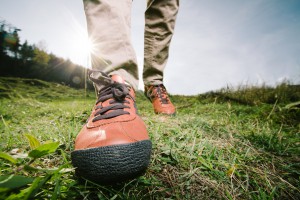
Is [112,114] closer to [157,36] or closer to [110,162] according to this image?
[110,162]

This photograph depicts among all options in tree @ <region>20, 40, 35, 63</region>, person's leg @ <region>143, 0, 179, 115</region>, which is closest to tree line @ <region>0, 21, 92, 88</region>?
tree @ <region>20, 40, 35, 63</region>

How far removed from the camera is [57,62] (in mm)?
17422

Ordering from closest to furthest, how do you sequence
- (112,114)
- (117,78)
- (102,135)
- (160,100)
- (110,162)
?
(110,162)
(102,135)
(112,114)
(117,78)
(160,100)

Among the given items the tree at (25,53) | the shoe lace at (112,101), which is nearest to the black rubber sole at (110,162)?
the shoe lace at (112,101)

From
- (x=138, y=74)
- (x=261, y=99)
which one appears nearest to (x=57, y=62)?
(x=261, y=99)

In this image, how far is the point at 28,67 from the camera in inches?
549

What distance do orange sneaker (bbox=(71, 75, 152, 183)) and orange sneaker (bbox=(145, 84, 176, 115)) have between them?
1186 millimetres

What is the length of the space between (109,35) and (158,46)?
1.13m

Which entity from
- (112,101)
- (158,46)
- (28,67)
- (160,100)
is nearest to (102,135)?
(112,101)

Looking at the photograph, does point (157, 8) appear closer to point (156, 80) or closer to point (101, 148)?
point (156, 80)

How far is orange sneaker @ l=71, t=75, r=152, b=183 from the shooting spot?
719mm

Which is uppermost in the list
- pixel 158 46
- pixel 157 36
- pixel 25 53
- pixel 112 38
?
pixel 25 53

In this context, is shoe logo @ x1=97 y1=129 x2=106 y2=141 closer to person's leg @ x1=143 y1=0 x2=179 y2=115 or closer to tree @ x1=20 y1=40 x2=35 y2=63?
person's leg @ x1=143 y1=0 x2=179 y2=115

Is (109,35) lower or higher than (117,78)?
higher
